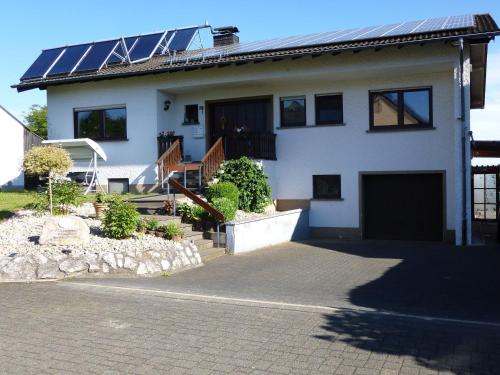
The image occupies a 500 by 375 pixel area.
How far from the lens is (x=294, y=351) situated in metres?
5.44

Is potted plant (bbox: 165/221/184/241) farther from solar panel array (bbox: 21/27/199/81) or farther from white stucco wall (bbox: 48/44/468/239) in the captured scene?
solar panel array (bbox: 21/27/199/81)

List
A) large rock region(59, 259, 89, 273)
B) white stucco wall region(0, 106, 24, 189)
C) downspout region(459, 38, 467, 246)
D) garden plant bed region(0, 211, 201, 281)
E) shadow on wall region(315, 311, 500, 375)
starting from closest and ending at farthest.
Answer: shadow on wall region(315, 311, 500, 375), garden plant bed region(0, 211, 201, 281), large rock region(59, 259, 89, 273), downspout region(459, 38, 467, 246), white stucco wall region(0, 106, 24, 189)

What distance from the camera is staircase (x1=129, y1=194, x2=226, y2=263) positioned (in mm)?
11805

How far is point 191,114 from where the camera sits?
18.9 meters

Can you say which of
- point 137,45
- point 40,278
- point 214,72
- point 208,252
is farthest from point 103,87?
point 40,278

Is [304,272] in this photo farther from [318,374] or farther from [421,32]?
[421,32]

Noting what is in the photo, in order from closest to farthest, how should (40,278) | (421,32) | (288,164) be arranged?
(40,278)
(421,32)
(288,164)

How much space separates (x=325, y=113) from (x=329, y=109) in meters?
0.18

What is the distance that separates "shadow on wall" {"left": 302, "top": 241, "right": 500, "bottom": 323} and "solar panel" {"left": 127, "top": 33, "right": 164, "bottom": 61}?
10561mm

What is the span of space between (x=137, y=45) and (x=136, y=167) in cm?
509

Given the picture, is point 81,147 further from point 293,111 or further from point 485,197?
point 485,197

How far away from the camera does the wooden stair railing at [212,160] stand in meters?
15.5

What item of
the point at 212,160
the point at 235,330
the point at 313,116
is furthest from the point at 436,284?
the point at 313,116

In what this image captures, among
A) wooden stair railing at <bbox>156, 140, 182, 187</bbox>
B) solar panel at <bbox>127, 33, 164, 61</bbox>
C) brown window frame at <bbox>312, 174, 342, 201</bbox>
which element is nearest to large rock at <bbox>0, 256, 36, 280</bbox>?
wooden stair railing at <bbox>156, 140, 182, 187</bbox>
